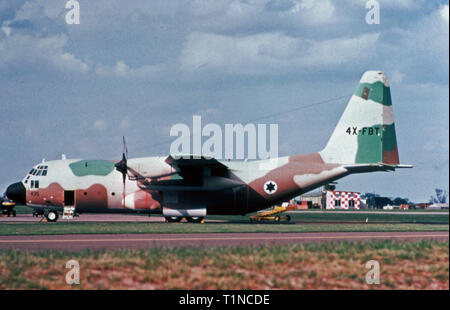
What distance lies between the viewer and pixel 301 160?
44.5m

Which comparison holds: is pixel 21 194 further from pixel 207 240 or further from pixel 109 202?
pixel 207 240

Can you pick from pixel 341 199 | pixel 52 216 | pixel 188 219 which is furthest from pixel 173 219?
pixel 341 199

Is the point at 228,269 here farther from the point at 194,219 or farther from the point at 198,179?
the point at 194,219

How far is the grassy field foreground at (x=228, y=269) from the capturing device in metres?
14.6

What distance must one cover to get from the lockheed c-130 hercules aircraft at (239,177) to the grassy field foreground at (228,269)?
2374 centimetres

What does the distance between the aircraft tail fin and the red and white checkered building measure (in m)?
89.8

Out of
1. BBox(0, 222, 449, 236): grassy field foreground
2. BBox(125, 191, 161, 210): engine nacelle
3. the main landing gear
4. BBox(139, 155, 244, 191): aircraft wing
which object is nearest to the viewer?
BBox(0, 222, 449, 236): grassy field foreground

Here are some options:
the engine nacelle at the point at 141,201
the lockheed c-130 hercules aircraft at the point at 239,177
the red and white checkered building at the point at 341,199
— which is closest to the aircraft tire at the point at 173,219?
the lockheed c-130 hercules aircraft at the point at 239,177

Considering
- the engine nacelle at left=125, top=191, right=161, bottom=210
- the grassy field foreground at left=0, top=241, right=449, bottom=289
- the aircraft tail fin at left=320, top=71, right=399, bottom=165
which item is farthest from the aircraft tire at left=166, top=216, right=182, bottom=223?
the grassy field foreground at left=0, top=241, right=449, bottom=289

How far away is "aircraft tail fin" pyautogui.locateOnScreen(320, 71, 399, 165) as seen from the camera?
43.5m

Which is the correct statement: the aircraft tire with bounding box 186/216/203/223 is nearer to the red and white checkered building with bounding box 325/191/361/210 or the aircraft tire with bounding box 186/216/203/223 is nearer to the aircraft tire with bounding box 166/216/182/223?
the aircraft tire with bounding box 166/216/182/223

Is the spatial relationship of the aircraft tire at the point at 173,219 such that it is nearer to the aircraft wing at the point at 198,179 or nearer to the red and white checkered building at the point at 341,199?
the aircraft wing at the point at 198,179
